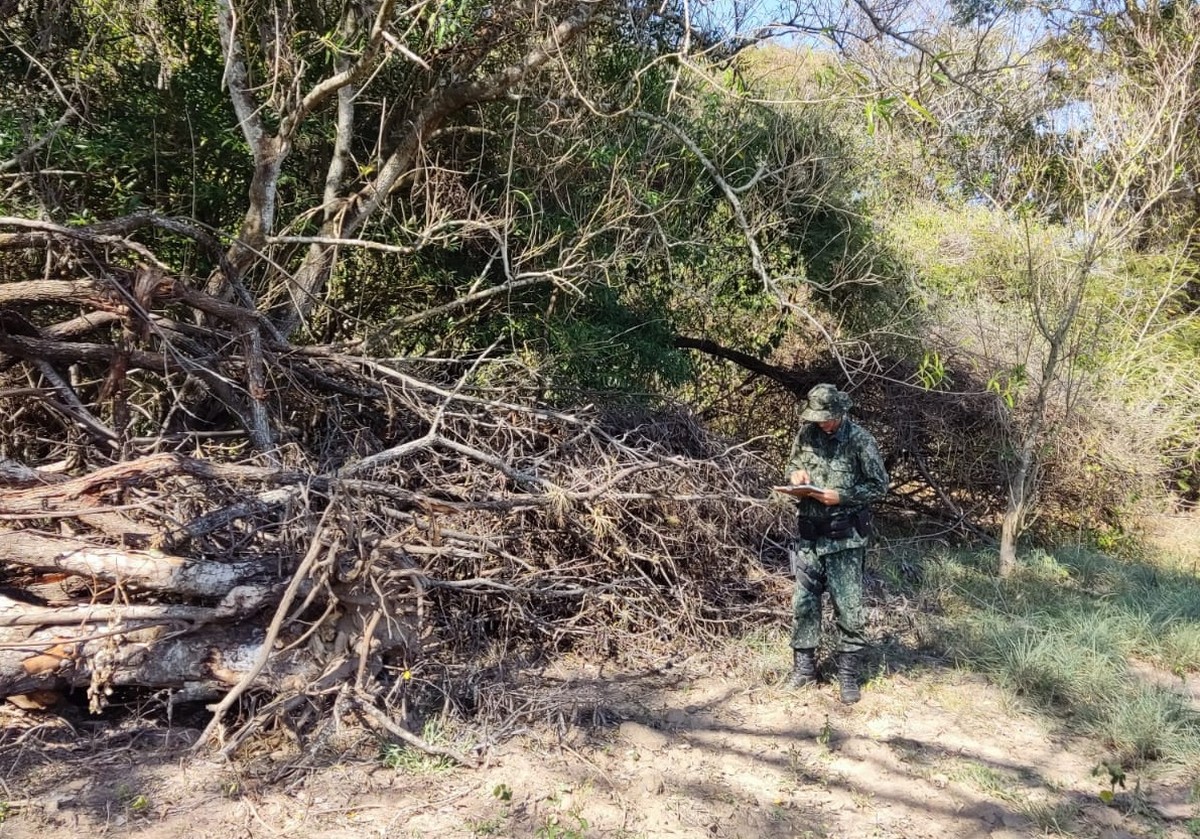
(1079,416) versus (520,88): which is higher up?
(520,88)

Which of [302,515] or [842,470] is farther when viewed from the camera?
[842,470]

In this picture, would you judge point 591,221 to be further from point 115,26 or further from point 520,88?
point 115,26

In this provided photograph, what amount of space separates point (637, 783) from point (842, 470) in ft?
6.64

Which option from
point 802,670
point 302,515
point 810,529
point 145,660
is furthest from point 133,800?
point 810,529

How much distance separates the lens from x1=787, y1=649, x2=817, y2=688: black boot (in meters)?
4.50

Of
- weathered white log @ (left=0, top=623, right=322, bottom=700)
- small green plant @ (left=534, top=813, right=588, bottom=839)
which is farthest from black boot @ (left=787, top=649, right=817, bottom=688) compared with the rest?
weathered white log @ (left=0, top=623, right=322, bottom=700)

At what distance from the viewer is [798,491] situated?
171 inches

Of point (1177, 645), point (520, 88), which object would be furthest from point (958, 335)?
point (520, 88)

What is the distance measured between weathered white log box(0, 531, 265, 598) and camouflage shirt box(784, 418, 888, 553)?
2.98m

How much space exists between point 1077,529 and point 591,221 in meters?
6.09

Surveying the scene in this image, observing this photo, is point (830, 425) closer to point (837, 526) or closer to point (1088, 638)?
point (837, 526)

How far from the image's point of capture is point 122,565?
136 inches

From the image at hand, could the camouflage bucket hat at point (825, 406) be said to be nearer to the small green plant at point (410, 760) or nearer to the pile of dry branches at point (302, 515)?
Result: the pile of dry branches at point (302, 515)

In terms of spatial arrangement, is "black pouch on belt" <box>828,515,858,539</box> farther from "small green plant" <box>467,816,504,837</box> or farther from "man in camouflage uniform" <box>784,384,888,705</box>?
"small green plant" <box>467,816,504,837</box>
